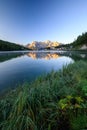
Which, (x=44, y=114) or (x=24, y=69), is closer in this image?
(x=44, y=114)

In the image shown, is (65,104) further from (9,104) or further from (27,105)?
(9,104)

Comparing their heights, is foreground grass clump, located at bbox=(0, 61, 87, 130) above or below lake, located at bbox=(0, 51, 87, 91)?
above

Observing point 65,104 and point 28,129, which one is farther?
point 28,129

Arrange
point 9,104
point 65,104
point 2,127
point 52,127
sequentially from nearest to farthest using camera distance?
point 65,104, point 52,127, point 2,127, point 9,104

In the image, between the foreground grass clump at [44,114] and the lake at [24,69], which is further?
the lake at [24,69]

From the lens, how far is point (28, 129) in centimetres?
465

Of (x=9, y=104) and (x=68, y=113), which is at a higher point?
(x=68, y=113)

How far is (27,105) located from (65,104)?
58.0 inches

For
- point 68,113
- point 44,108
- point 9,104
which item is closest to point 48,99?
point 44,108

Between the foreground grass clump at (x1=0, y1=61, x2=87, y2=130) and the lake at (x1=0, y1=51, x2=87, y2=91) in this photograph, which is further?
the lake at (x1=0, y1=51, x2=87, y2=91)

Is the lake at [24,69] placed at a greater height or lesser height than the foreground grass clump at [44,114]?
lesser

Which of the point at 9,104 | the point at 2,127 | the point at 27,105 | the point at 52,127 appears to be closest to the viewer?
the point at 52,127

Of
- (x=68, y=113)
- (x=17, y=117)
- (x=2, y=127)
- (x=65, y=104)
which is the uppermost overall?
(x=65, y=104)

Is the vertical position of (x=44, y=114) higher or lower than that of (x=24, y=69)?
higher
